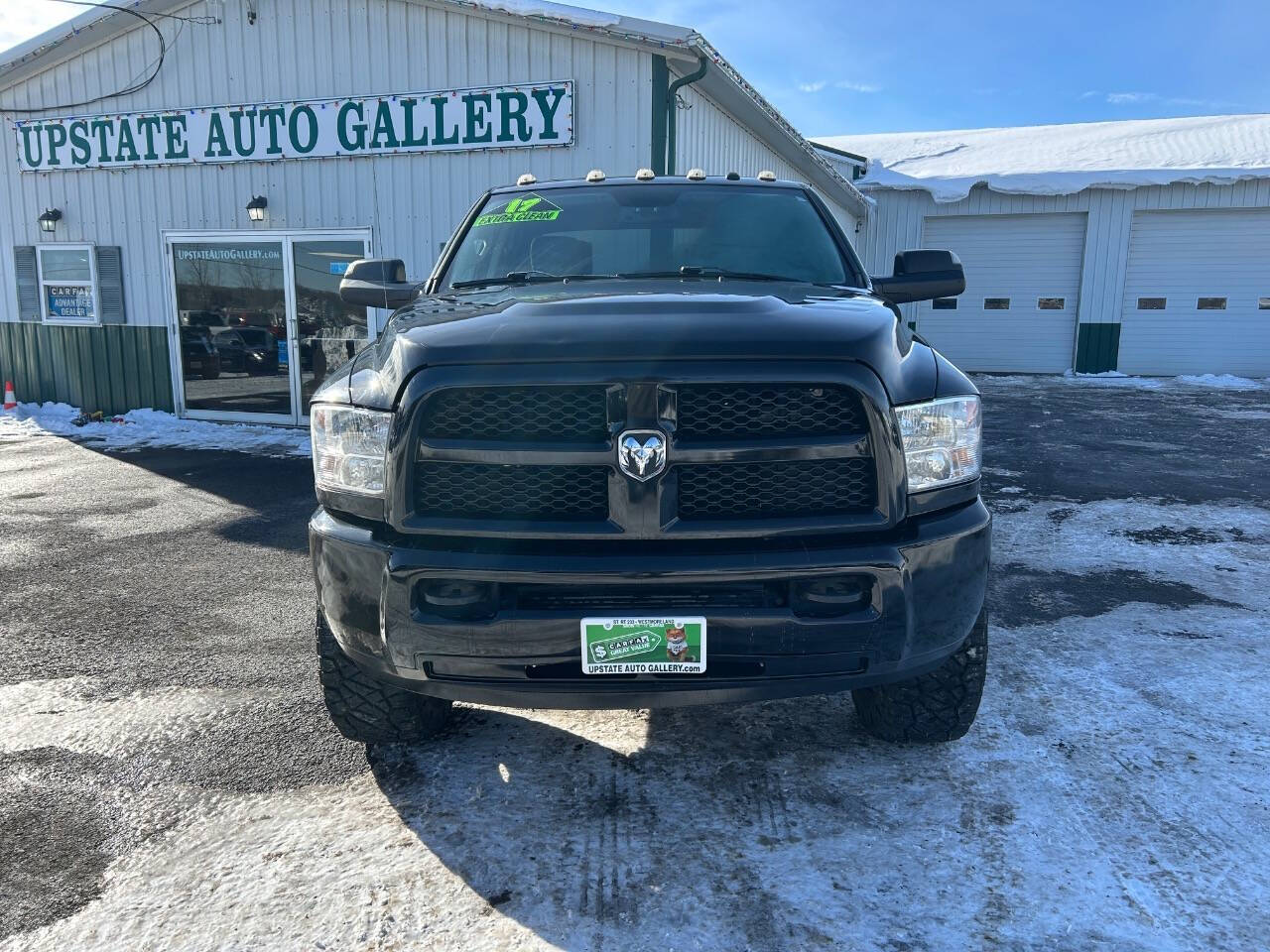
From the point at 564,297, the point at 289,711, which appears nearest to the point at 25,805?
the point at 289,711

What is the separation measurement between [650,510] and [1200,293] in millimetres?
18809

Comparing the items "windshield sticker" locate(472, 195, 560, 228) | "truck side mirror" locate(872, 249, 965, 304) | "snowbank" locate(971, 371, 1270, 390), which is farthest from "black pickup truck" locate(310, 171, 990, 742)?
"snowbank" locate(971, 371, 1270, 390)

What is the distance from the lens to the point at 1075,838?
2424mm

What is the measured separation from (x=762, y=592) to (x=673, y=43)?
7.05 metres

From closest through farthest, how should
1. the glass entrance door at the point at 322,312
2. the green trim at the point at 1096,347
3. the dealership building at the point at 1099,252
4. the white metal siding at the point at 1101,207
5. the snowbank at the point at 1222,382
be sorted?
the glass entrance door at the point at 322,312
the snowbank at the point at 1222,382
the white metal siding at the point at 1101,207
the dealership building at the point at 1099,252
the green trim at the point at 1096,347

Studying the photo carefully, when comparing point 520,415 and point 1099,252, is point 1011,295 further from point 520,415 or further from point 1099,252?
point 520,415

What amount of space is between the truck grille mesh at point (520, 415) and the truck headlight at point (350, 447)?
6.1 inches

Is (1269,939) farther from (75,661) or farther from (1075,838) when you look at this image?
(75,661)

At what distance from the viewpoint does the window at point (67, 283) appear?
11.4 m

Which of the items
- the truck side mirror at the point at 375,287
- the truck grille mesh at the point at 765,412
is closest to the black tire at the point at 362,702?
the truck grille mesh at the point at 765,412

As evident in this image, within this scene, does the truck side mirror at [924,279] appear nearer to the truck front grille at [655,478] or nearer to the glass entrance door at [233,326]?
the truck front grille at [655,478]

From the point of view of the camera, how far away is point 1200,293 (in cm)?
1730

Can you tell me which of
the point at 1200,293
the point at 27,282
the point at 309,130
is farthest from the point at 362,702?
the point at 1200,293

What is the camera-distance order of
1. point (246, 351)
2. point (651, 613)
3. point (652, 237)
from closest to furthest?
point (651, 613), point (652, 237), point (246, 351)
